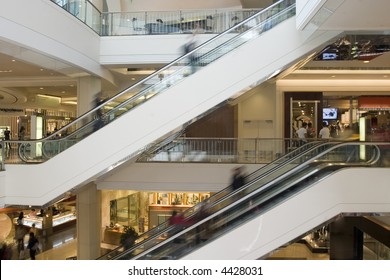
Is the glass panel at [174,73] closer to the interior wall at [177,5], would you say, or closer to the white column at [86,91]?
the white column at [86,91]

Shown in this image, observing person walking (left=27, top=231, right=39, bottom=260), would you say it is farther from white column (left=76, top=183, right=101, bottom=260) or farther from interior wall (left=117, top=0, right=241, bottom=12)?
interior wall (left=117, top=0, right=241, bottom=12)

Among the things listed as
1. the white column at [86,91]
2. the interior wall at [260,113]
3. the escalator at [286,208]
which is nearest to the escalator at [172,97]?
the escalator at [286,208]

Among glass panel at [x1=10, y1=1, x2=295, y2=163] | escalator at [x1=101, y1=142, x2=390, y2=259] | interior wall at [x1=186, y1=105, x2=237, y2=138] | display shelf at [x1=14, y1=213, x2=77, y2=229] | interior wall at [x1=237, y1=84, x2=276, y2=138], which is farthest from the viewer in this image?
display shelf at [x1=14, y1=213, x2=77, y2=229]

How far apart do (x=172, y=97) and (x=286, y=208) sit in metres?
2.96

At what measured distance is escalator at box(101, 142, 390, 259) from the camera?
692 cm

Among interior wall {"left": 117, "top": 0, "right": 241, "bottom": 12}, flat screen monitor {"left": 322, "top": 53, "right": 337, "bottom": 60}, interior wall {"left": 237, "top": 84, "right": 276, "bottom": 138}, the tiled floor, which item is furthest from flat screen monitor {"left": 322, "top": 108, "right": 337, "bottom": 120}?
flat screen monitor {"left": 322, "top": 53, "right": 337, "bottom": 60}

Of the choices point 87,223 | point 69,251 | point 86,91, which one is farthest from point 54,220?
point 86,91

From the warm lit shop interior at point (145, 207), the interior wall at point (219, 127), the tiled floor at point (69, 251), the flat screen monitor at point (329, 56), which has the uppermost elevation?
the flat screen monitor at point (329, 56)

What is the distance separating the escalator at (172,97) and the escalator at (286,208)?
1.88 m

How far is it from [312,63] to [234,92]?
4.70 m

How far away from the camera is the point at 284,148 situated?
11.9 metres

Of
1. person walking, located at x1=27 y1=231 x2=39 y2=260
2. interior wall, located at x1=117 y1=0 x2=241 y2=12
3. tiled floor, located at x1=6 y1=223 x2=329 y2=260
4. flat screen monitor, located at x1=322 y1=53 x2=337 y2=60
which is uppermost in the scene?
interior wall, located at x1=117 y1=0 x2=241 y2=12

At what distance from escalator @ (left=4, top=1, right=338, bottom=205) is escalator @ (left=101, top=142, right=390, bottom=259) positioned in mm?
1884

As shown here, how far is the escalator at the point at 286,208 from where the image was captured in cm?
692
